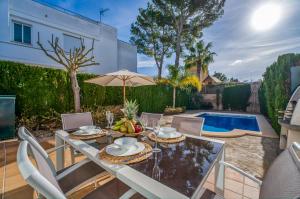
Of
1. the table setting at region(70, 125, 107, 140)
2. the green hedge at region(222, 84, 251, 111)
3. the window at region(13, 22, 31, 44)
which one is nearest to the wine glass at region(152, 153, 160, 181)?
the table setting at region(70, 125, 107, 140)

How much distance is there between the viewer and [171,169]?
160 centimetres

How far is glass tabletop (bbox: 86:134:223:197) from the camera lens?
1374mm

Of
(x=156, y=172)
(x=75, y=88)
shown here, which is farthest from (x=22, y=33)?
(x=156, y=172)

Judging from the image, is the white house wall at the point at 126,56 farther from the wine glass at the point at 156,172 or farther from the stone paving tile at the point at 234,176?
the wine glass at the point at 156,172

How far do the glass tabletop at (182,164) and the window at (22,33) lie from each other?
11.0m

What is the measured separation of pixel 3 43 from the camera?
9.23 metres

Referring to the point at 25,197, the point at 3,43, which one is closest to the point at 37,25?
the point at 3,43

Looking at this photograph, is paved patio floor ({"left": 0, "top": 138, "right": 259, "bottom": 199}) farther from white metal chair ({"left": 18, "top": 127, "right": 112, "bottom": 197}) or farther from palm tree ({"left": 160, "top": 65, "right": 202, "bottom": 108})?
palm tree ({"left": 160, "top": 65, "right": 202, "bottom": 108})

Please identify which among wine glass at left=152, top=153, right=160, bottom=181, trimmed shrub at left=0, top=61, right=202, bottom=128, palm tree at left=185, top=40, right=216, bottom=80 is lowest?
wine glass at left=152, top=153, right=160, bottom=181

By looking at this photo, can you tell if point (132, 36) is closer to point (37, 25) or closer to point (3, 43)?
point (37, 25)

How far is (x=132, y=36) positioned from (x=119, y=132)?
17.5 m

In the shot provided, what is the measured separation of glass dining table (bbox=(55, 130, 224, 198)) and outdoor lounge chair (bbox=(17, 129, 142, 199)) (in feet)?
0.59

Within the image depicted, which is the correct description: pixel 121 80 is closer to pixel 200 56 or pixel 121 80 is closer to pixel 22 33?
pixel 22 33

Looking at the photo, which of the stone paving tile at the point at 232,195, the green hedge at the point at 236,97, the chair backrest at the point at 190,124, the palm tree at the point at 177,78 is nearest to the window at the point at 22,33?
the palm tree at the point at 177,78
